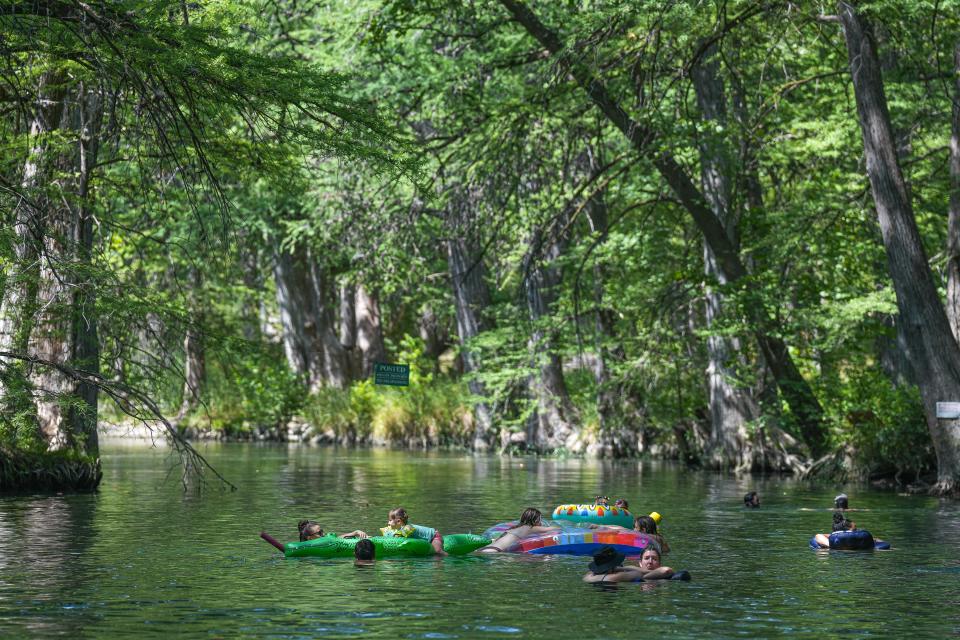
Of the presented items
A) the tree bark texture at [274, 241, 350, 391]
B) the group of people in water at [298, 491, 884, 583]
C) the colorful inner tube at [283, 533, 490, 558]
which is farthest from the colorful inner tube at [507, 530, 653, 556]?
the tree bark texture at [274, 241, 350, 391]

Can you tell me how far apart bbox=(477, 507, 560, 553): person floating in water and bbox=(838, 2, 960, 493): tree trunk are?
9.14 m

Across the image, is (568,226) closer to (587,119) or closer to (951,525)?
(587,119)

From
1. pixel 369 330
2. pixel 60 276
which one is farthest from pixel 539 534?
pixel 369 330

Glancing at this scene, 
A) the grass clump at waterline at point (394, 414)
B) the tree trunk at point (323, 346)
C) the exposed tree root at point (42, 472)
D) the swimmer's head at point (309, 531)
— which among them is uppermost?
the tree trunk at point (323, 346)

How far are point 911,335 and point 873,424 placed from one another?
3.70 m

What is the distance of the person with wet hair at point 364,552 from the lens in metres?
15.1

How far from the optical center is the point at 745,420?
30047 mm

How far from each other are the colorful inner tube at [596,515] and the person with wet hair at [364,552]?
378 cm

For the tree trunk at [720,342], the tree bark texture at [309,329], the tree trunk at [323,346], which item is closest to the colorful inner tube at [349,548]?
the tree trunk at [720,342]

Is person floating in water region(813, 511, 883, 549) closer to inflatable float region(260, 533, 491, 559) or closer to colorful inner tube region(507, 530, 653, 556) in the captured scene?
colorful inner tube region(507, 530, 653, 556)

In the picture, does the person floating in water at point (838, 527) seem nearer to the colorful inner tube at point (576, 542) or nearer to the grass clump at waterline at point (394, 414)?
the colorful inner tube at point (576, 542)

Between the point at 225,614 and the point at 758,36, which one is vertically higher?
the point at 758,36

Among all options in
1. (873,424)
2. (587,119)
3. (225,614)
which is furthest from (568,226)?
(225,614)

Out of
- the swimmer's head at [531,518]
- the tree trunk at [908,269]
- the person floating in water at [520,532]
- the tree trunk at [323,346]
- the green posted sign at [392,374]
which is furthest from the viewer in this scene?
the tree trunk at [323,346]
